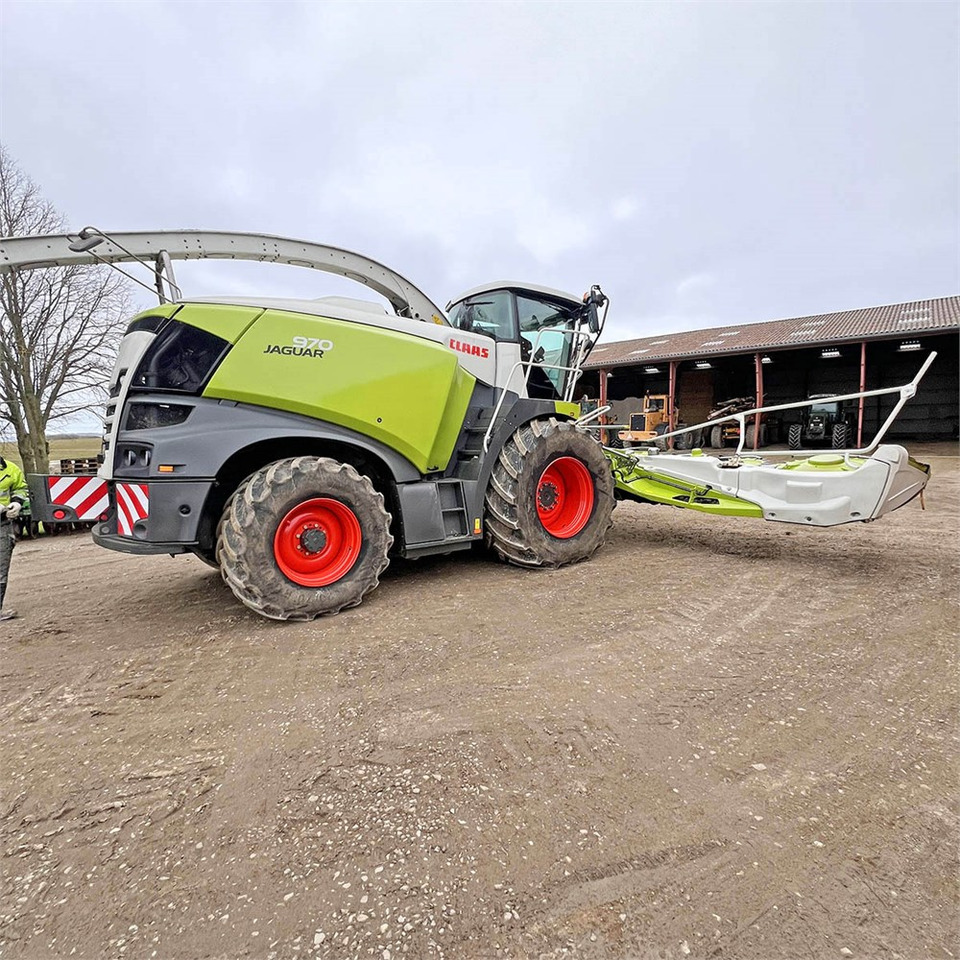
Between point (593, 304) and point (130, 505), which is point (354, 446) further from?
point (593, 304)

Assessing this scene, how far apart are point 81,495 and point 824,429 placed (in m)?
19.3

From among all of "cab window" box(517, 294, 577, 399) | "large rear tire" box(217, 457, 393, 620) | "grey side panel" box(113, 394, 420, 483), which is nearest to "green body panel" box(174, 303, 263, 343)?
"grey side panel" box(113, 394, 420, 483)

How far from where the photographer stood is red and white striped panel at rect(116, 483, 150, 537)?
10.5 ft

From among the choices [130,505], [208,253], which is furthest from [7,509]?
[208,253]

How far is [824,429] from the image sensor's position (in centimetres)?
1709

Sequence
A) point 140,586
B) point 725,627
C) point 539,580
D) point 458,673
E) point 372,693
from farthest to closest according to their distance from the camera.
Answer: point 140,586 → point 539,580 → point 725,627 → point 458,673 → point 372,693

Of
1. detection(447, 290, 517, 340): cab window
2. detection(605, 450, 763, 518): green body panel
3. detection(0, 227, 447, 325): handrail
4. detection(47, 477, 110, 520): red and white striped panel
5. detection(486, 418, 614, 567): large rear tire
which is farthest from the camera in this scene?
detection(447, 290, 517, 340): cab window

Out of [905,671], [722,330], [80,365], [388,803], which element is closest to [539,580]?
[905,671]

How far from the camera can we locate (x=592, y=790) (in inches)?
74.0

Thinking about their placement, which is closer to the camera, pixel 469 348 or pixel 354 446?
pixel 354 446

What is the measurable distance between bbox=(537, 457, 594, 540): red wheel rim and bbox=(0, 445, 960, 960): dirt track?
4.31 feet

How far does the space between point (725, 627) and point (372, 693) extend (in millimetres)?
2137

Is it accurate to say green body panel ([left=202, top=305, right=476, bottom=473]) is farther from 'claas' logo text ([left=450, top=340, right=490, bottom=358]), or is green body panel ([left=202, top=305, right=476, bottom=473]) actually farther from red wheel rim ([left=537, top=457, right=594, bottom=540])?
red wheel rim ([left=537, top=457, right=594, bottom=540])

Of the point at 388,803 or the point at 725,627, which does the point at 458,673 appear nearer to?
the point at 388,803
